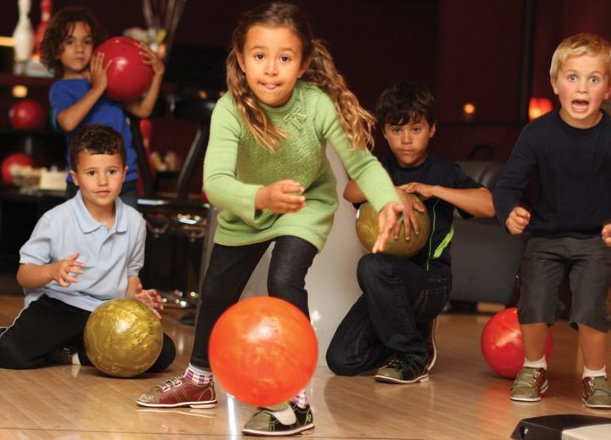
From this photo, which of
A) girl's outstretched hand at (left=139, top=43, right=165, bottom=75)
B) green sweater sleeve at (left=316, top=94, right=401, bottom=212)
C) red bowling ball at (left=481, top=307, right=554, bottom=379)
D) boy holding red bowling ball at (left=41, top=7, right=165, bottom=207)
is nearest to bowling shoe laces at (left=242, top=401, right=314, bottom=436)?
green sweater sleeve at (left=316, top=94, right=401, bottom=212)

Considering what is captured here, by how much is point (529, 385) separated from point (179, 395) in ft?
3.19

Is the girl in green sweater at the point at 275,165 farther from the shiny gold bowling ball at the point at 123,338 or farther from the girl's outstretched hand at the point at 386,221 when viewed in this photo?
the shiny gold bowling ball at the point at 123,338

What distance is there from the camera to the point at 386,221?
229 cm

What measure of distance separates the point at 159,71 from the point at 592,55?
1.84m

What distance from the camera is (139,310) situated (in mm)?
2963

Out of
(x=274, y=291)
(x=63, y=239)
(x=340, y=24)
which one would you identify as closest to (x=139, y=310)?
(x=63, y=239)

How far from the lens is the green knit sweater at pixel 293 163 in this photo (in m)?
2.41

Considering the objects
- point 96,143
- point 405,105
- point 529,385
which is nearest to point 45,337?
point 96,143

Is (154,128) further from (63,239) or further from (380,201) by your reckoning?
(380,201)

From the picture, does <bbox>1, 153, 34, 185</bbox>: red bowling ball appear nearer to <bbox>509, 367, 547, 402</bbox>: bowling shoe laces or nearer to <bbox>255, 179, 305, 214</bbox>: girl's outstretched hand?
<bbox>509, 367, 547, 402</bbox>: bowling shoe laces

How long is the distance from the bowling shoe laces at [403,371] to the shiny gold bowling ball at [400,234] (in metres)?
0.31

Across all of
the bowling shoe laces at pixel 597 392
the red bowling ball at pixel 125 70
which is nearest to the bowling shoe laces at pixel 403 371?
the bowling shoe laces at pixel 597 392

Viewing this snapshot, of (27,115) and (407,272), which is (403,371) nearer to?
(407,272)

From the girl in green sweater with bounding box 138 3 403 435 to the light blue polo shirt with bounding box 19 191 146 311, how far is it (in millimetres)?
660
